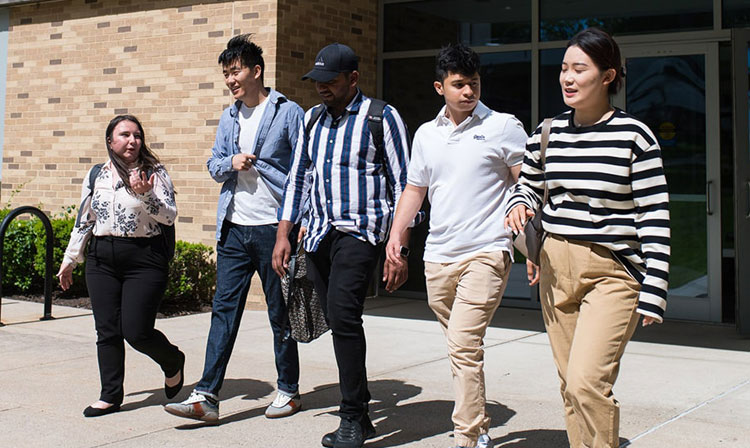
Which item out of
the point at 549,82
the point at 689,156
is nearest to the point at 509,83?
the point at 549,82

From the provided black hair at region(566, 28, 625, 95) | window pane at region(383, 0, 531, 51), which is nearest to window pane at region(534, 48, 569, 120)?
window pane at region(383, 0, 531, 51)

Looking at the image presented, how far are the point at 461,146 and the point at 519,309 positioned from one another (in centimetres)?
586

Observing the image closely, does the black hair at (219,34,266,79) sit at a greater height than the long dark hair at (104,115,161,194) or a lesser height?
greater

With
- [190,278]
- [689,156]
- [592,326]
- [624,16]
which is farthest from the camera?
[190,278]

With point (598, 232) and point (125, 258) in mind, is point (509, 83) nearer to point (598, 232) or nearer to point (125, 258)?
point (125, 258)

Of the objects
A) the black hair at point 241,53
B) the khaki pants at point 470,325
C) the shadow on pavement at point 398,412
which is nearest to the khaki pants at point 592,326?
the khaki pants at point 470,325

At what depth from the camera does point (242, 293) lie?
17.1 feet

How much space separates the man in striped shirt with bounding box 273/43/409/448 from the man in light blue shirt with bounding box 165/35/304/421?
34cm

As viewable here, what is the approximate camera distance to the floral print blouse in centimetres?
523

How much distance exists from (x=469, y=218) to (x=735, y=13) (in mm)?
5962

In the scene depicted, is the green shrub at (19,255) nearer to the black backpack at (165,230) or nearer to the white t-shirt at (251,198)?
the black backpack at (165,230)

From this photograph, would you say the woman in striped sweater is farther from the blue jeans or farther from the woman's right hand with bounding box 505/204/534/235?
the blue jeans

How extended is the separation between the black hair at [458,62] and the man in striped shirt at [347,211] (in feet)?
1.72

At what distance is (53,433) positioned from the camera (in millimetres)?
4793
